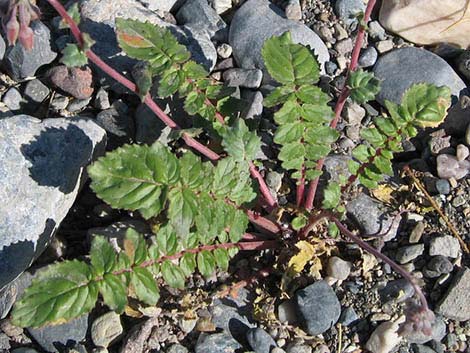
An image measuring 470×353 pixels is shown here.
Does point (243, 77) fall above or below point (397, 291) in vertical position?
above

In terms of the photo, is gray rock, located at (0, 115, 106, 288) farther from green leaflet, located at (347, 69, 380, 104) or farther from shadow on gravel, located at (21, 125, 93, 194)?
green leaflet, located at (347, 69, 380, 104)

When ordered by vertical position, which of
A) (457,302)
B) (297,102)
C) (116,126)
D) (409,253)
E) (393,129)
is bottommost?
(457,302)

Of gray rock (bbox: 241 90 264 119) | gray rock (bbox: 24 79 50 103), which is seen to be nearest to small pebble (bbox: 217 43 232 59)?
gray rock (bbox: 241 90 264 119)

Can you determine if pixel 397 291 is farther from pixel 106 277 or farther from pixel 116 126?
pixel 116 126

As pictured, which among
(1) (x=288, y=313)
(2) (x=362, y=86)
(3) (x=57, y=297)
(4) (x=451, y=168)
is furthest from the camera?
(4) (x=451, y=168)

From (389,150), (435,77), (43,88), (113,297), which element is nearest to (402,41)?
(435,77)

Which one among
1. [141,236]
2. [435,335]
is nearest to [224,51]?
[141,236]
